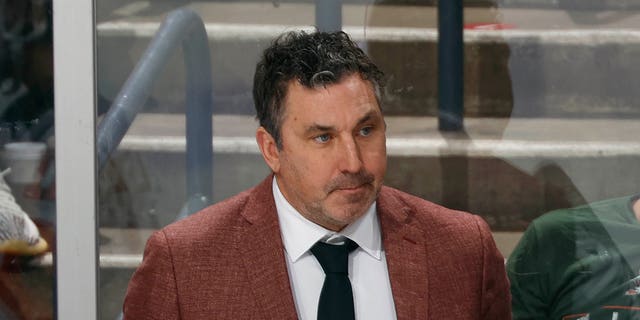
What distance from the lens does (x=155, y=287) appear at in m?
2.34

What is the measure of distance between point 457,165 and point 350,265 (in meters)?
0.74

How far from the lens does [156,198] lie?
300 cm

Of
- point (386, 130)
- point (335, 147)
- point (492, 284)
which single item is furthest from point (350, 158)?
point (386, 130)

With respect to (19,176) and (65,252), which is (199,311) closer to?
(65,252)

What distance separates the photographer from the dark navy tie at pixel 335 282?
230cm

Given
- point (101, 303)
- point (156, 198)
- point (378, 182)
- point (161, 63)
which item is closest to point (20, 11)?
point (161, 63)

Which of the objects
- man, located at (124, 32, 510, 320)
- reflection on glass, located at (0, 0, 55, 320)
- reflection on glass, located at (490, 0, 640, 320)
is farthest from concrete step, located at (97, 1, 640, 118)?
man, located at (124, 32, 510, 320)

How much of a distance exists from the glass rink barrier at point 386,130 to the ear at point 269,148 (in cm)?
60

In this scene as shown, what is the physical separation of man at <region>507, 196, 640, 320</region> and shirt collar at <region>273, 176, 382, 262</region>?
0.68 m

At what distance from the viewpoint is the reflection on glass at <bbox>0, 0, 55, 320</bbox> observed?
115 inches

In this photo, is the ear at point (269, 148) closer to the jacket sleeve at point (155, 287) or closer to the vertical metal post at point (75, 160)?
the jacket sleeve at point (155, 287)

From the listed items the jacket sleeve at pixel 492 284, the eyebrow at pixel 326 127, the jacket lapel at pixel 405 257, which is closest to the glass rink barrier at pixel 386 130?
the jacket sleeve at pixel 492 284

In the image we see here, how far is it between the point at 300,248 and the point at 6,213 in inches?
41.3

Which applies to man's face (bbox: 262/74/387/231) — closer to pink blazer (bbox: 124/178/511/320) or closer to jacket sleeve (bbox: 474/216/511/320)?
pink blazer (bbox: 124/178/511/320)
